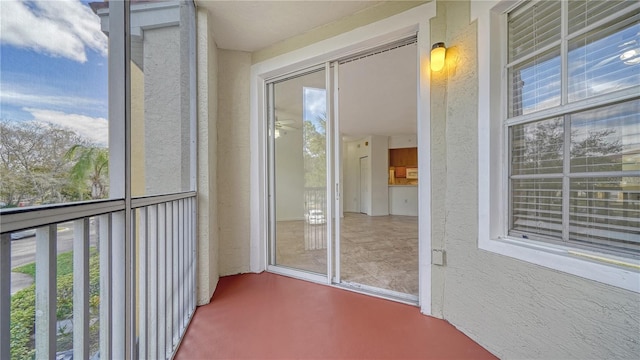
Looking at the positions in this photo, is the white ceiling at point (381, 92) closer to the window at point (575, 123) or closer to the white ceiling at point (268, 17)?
the white ceiling at point (268, 17)

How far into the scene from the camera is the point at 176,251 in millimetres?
1620

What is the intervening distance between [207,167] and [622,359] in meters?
2.62

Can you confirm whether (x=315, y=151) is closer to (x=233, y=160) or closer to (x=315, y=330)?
(x=233, y=160)

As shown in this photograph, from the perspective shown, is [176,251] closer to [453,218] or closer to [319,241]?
[319,241]

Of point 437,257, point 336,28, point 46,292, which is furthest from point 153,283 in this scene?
point 336,28

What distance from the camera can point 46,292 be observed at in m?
0.67

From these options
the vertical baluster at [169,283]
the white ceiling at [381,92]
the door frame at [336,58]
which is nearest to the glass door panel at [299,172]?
the door frame at [336,58]

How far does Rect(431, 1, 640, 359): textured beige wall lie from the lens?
3.45ft

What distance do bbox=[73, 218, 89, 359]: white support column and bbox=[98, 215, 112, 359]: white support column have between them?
110 mm

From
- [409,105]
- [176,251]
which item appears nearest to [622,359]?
[176,251]

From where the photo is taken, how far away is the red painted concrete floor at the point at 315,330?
1509 millimetres

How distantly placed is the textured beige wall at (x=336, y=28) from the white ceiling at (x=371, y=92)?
1.06 ft

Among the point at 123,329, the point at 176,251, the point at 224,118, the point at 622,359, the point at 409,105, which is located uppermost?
the point at 409,105

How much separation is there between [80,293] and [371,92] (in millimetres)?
4194
